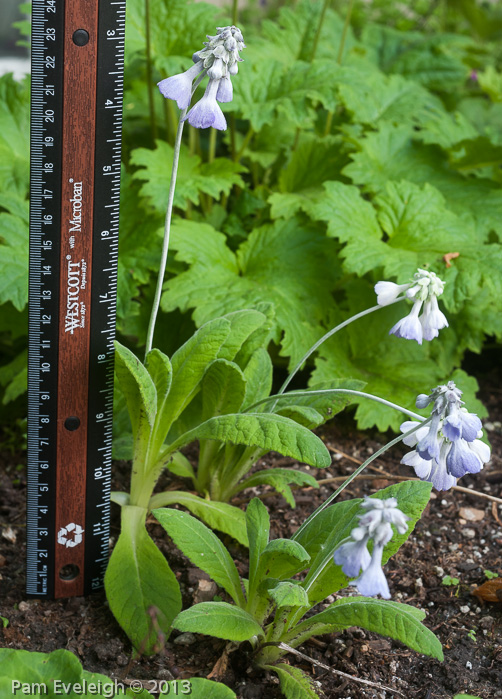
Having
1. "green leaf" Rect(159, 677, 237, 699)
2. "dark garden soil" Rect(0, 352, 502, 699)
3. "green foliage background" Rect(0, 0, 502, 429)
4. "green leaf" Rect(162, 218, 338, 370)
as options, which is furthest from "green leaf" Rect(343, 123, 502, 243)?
"green leaf" Rect(159, 677, 237, 699)

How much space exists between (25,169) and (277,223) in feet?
3.17

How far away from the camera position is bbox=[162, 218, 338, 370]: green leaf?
93.4 inches

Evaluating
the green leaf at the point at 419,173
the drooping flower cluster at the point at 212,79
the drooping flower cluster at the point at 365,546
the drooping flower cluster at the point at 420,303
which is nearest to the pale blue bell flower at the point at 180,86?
the drooping flower cluster at the point at 212,79

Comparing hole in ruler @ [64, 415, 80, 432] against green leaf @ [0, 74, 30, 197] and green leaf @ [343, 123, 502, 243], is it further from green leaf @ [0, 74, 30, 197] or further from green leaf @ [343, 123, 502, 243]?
green leaf @ [343, 123, 502, 243]

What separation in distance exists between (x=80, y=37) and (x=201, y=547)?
1.16 m

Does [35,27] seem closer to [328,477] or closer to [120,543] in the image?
[120,543]

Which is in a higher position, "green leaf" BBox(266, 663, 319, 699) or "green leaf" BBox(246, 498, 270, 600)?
"green leaf" BBox(246, 498, 270, 600)

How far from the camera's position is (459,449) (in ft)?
4.25

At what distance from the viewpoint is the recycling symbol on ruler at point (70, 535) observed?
68.8 inches

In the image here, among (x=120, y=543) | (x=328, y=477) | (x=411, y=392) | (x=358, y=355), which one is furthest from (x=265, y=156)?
(x=120, y=543)

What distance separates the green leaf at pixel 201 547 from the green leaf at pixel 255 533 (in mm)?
53

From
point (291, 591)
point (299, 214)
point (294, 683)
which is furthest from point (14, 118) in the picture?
point (294, 683)

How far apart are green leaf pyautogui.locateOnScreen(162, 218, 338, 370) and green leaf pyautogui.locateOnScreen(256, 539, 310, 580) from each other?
0.91 meters

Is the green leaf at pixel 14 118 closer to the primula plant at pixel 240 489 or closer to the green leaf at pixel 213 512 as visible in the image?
the primula plant at pixel 240 489
